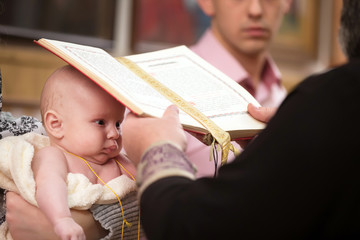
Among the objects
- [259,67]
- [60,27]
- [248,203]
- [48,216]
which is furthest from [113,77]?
[60,27]

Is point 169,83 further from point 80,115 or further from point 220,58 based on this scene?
point 220,58

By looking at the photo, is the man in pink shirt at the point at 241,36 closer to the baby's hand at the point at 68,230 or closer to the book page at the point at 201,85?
the book page at the point at 201,85

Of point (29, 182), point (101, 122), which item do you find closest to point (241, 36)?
point (101, 122)

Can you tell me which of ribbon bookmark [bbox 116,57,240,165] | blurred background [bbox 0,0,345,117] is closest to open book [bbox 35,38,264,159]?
ribbon bookmark [bbox 116,57,240,165]

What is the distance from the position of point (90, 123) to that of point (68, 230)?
0.35 metres

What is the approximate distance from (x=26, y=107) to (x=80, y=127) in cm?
225

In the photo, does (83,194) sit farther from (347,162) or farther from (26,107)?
(26,107)

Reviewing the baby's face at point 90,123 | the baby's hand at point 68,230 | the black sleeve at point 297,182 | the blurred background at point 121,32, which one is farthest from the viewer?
the blurred background at point 121,32

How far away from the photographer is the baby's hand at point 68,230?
1.06 metres

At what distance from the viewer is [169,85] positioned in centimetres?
132

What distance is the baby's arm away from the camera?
42.6 inches

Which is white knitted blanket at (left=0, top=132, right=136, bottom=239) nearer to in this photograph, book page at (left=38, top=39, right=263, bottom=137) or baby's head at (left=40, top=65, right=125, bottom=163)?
baby's head at (left=40, top=65, right=125, bottom=163)

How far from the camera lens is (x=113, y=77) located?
45.2 inches

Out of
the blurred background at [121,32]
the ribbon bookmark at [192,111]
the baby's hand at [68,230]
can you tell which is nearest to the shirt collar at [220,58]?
the blurred background at [121,32]
